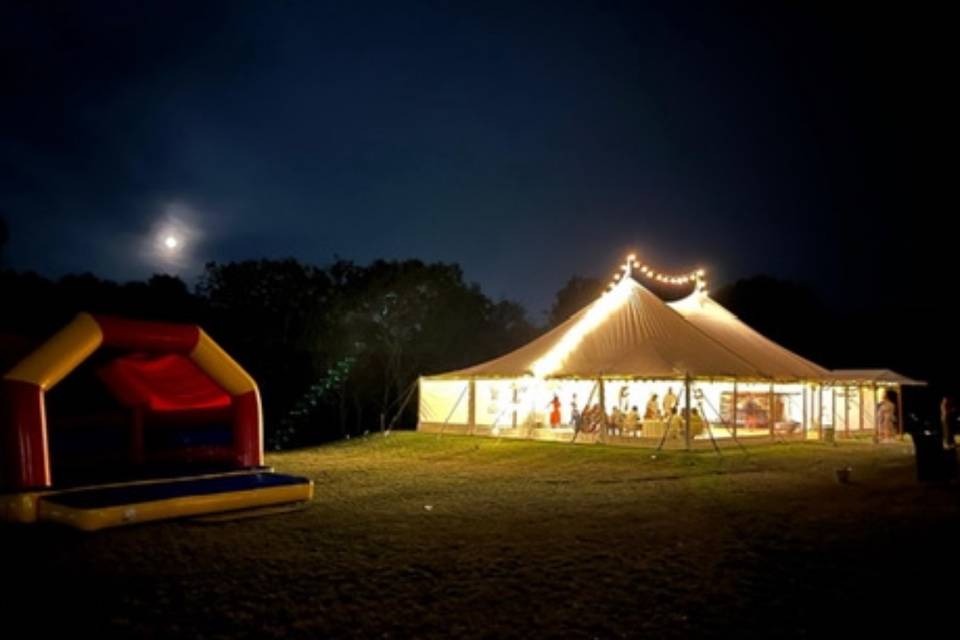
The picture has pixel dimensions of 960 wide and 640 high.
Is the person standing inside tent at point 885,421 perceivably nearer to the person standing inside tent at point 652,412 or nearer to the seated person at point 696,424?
the seated person at point 696,424

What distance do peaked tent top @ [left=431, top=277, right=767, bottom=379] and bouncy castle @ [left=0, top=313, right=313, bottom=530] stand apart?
7189mm

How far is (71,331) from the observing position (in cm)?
709

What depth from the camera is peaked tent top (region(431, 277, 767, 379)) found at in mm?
14141

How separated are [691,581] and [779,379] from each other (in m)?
11.2

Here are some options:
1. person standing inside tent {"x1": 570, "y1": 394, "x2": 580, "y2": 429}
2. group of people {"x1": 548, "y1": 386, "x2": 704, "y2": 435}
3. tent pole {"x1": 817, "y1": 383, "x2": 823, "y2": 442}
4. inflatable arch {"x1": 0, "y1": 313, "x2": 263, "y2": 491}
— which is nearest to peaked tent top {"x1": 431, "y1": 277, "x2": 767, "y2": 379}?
group of people {"x1": 548, "y1": 386, "x2": 704, "y2": 435}

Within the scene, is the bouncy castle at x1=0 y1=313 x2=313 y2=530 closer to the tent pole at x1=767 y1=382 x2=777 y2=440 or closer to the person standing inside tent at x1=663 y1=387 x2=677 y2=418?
the person standing inside tent at x1=663 y1=387 x2=677 y2=418

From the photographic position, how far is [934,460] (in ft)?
28.6

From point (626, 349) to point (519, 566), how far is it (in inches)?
416

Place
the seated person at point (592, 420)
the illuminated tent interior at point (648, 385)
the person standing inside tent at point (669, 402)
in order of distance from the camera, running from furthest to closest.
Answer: the person standing inside tent at point (669, 402), the seated person at point (592, 420), the illuminated tent interior at point (648, 385)

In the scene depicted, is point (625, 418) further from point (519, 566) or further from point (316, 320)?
point (316, 320)

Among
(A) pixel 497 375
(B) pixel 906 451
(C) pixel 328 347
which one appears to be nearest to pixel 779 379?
(B) pixel 906 451

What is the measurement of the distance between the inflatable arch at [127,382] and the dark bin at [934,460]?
7.58 metres

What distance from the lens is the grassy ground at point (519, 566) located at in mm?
3967

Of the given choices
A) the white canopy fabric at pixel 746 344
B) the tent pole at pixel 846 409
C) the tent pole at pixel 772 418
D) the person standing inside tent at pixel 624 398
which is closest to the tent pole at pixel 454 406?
the person standing inside tent at pixel 624 398
